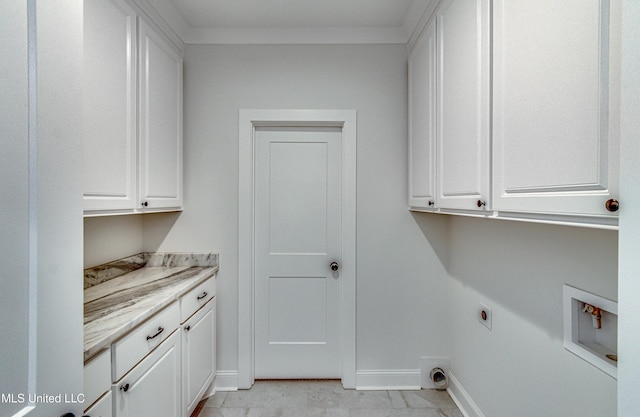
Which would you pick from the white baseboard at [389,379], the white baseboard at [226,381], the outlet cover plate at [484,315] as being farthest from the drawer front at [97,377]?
the outlet cover plate at [484,315]

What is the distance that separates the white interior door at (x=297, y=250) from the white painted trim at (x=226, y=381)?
0.19 m

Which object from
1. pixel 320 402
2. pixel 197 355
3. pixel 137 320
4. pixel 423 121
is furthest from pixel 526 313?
pixel 197 355

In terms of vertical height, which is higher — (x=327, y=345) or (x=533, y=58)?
(x=533, y=58)

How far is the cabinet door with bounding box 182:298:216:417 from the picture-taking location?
5.65ft

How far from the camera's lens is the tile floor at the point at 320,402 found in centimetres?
196

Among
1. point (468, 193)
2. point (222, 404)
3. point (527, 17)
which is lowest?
point (222, 404)

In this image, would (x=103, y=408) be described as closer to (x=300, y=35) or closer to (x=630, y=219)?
(x=630, y=219)

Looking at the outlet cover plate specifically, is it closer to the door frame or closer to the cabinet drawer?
the door frame

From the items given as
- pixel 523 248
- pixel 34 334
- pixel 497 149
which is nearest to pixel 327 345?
pixel 523 248

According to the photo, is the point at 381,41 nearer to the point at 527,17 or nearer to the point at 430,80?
the point at 430,80

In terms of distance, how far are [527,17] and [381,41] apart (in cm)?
138

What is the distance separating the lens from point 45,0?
610mm

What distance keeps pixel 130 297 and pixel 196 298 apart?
1.45 ft

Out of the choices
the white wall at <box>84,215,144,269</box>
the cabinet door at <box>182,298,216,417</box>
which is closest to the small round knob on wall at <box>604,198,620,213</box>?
the cabinet door at <box>182,298,216,417</box>
